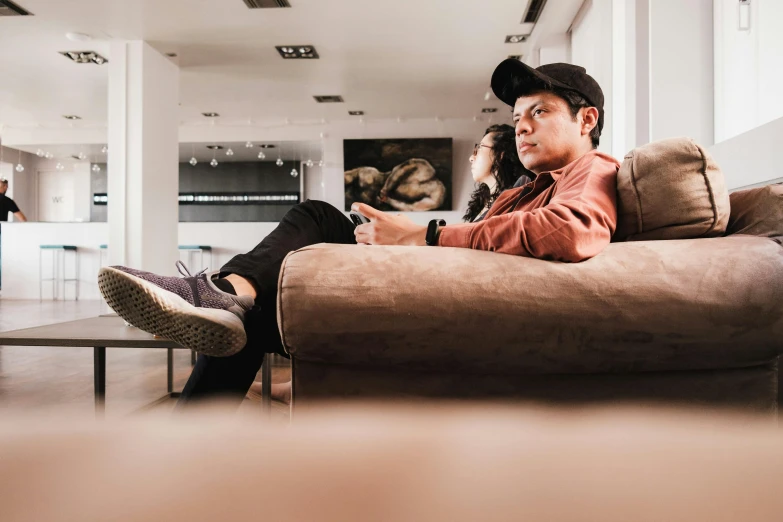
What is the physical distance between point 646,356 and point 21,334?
2.09 meters

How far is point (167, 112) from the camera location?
573cm

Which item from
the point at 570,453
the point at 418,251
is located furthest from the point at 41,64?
the point at 570,453

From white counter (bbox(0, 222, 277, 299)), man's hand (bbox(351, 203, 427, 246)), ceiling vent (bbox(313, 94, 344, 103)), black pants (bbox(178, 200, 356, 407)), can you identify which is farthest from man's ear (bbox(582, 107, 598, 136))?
white counter (bbox(0, 222, 277, 299))

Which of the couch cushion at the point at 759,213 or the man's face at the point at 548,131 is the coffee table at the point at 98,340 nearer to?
the man's face at the point at 548,131

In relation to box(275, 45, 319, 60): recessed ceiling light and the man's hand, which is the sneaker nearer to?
the man's hand

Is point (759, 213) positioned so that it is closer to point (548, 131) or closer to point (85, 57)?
point (548, 131)

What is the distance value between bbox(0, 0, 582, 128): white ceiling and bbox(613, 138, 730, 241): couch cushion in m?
4.09

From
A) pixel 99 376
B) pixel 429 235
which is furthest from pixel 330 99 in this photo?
pixel 429 235

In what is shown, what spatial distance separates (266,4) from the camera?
14.7 feet

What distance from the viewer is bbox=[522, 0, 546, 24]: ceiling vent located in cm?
454

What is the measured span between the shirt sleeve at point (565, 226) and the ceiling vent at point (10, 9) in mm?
5272

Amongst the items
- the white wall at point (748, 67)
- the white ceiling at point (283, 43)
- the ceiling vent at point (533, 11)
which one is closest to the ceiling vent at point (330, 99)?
the white ceiling at point (283, 43)

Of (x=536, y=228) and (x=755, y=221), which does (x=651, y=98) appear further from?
(x=536, y=228)

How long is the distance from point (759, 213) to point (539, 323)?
0.53 m
